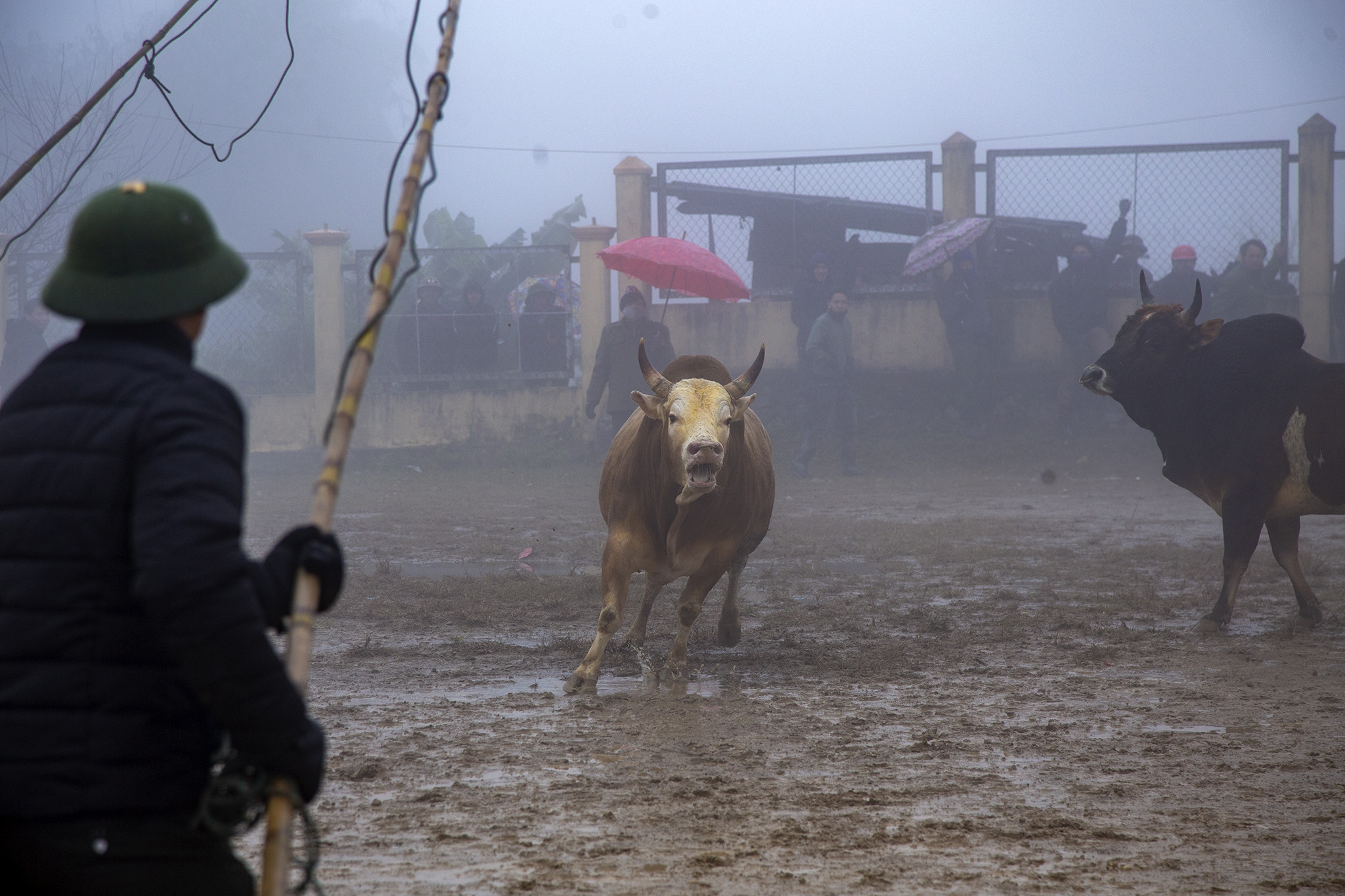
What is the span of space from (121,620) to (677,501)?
393cm

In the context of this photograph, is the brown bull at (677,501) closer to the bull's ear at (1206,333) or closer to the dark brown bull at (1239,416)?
the dark brown bull at (1239,416)

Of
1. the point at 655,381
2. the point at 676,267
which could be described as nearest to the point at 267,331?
the point at 676,267

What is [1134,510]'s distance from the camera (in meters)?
12.0

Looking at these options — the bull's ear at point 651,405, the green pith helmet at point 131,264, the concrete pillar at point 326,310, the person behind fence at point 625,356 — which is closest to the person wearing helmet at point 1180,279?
the person behind fence at point 625,356

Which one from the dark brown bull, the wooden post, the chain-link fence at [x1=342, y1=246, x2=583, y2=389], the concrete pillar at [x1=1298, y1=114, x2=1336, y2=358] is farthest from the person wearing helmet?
the wooden post

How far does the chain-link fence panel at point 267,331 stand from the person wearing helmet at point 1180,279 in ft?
42.5

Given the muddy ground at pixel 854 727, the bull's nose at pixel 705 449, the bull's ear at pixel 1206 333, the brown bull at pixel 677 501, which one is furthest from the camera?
the bull's ear at pixel 1206 333

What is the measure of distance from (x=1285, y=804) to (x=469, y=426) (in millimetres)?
14933

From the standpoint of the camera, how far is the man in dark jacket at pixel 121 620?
5.47 feet

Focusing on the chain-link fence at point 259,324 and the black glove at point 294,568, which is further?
the chain-link fence at point 259,324

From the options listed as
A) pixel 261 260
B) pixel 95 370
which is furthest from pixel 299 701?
pixel 261 260

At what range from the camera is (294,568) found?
77.5 inches

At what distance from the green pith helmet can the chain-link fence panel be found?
1761cm

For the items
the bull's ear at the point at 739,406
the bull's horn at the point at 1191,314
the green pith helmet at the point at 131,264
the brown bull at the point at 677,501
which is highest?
the bull's horn at the point at 1191,314
